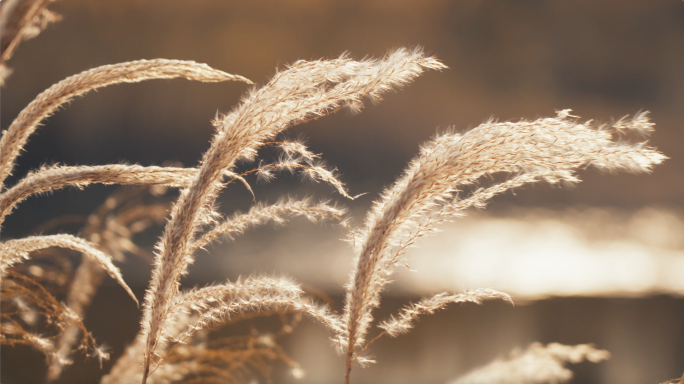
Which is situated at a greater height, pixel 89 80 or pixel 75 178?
pixel 89 80

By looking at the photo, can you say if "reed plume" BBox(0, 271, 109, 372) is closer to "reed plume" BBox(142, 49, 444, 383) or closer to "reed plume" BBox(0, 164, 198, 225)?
"reed plume" BBox(0, 164, 198, 225)

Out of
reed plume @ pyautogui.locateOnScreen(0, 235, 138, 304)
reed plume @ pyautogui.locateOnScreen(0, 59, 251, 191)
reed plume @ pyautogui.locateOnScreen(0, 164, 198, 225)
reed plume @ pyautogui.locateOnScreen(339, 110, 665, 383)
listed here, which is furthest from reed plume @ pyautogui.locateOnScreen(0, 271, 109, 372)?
reed plume @ pyautogui.locateOnScreen(339, 110, 665, 383)

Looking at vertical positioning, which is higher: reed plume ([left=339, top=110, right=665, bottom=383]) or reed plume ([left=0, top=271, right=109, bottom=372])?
reed plume ([left=339, top=110, right=665, bottom=383])

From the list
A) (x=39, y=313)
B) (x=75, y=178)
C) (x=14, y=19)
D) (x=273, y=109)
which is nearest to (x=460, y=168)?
(x=273, y=109)

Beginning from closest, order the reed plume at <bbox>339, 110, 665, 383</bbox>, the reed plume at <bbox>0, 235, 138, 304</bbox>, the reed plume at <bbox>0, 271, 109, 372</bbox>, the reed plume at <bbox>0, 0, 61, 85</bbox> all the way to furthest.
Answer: the reed plume at <bbox>0, 0, 61, 85</bbox> → the reed plume at <bbox>339, 110, 665, 383</bbox> → the reed plume at <bbox>0, 235, 138, 304</bbox> → the reed plume at <bbox>0, 271, 109, 372</bbox>

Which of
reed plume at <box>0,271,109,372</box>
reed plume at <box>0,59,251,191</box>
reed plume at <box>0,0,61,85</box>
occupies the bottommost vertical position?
reed plume at <box>0,271,109,372</box>

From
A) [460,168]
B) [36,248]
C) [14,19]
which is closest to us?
[14,19]

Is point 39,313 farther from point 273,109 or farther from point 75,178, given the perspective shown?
point 273,109

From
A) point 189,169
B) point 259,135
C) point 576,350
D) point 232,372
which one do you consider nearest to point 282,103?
point 259,135
